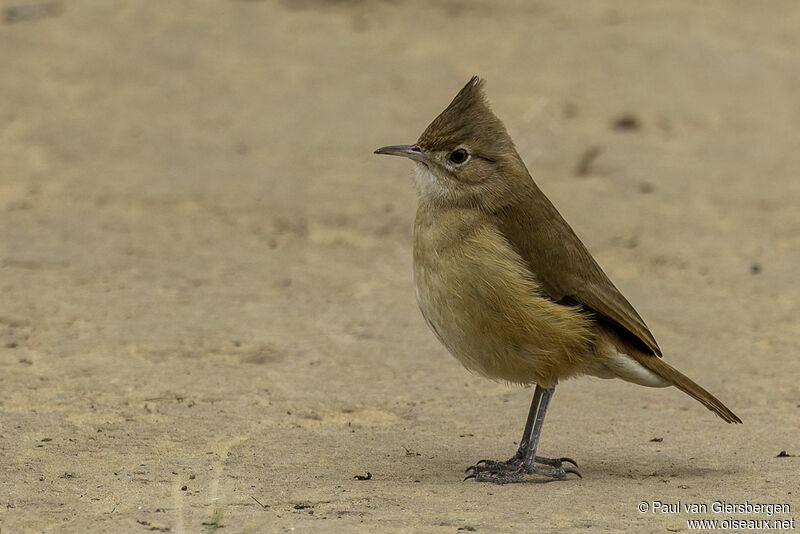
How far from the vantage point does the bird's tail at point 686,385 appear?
6.87 m

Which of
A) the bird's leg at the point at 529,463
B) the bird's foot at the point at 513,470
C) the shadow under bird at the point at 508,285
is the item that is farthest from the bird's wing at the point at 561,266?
the bird's foot at the point at 513,470

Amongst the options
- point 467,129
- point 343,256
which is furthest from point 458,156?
point 343,256

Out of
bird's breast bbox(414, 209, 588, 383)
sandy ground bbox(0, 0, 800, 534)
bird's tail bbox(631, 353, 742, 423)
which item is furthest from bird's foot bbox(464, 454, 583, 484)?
bird's tail bbox(631, 353, 742, 423)

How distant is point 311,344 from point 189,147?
4.73 metres

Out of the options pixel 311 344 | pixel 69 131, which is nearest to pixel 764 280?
pixel 311 344

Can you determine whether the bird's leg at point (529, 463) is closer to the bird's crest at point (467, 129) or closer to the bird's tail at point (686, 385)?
the bird's tail at point (686, 385)

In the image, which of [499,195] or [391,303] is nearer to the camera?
[499,195]

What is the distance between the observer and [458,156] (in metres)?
7.25

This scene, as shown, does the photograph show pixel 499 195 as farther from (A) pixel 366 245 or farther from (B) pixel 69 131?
(B) pixel 69 131

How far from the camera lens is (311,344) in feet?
29.2

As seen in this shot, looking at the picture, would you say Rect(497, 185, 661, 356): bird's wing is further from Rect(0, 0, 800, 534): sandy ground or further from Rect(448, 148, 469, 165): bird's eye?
Rect(0, 0, 800, 534): sandy ground

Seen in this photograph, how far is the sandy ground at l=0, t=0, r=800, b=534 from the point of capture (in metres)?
6.53

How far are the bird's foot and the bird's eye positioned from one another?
63.0 inches

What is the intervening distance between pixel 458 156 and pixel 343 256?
152 inches
